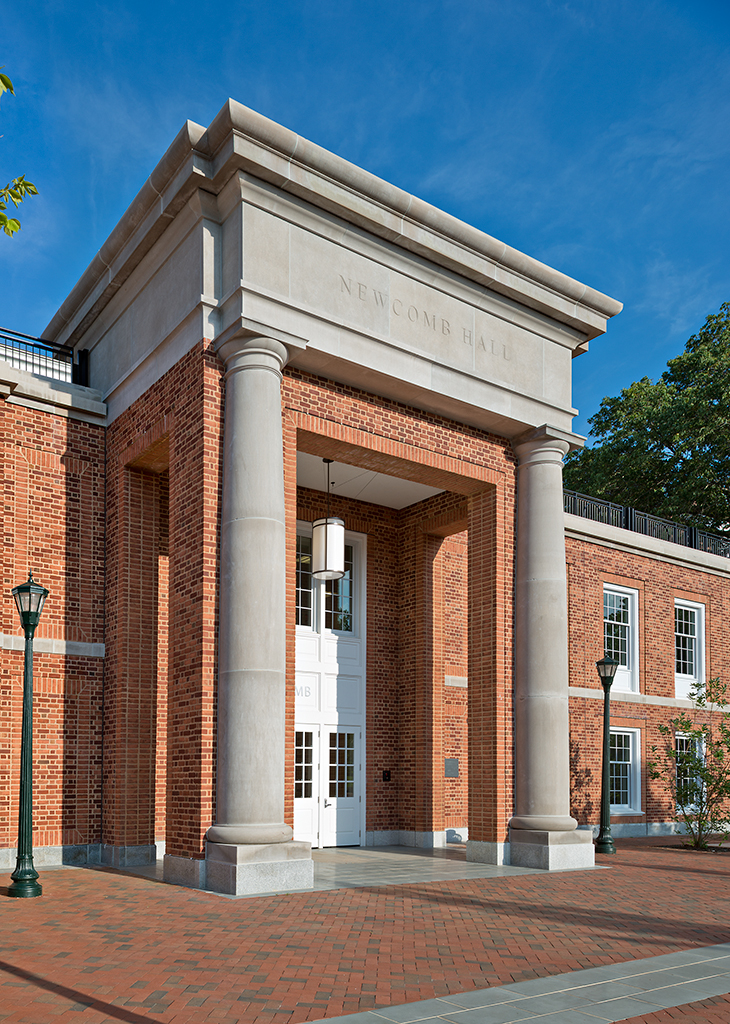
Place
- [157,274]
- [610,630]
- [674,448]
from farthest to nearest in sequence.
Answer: [674,448]
[610,630]
[157,274]

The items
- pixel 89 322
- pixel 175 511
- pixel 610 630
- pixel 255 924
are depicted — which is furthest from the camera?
pixel 610 630

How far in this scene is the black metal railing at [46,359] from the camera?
14.1 metres

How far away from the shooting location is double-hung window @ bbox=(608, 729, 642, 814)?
20641mm

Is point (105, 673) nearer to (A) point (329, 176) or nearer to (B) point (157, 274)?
(B) point (157, 274)

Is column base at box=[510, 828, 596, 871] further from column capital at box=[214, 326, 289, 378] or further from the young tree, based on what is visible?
column capital at box=[214, 326, 289, 378]

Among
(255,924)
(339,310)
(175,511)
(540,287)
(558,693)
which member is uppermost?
(540,287)

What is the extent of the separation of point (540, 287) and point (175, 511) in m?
6.91

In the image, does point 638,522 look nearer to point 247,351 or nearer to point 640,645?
point 640,645

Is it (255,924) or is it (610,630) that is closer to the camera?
(255,924)

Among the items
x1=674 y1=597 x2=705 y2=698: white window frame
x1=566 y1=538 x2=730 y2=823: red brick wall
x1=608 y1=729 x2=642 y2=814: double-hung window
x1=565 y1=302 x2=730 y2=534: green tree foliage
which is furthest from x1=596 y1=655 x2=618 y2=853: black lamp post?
x1=565 y1=302 x2=730 y2=534: green tree foliage

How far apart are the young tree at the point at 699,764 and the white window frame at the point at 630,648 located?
4.16 ft

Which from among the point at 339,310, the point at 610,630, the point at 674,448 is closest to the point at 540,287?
the point at 339,310

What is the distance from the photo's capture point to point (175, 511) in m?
11.6

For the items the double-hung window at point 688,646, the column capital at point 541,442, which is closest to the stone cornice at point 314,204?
the column capital at point 541,442
